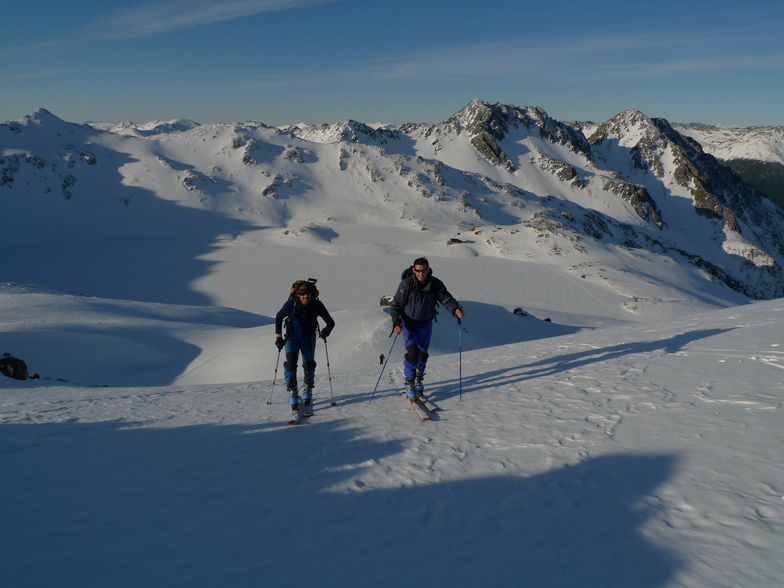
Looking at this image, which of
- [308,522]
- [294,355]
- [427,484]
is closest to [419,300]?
[294,355]

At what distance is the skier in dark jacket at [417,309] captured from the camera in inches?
311

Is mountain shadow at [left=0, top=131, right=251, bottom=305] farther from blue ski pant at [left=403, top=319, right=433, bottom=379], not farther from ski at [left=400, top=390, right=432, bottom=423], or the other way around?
blue ski pant at [left=403, top=319, right=433, bottom=379]

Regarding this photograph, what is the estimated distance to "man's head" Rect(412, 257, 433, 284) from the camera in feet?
25.6

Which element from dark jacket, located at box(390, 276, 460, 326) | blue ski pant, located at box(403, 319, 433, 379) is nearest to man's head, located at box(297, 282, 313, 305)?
dark jacket, located at box(390, 276, 460, 326)

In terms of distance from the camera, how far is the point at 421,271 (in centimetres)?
781

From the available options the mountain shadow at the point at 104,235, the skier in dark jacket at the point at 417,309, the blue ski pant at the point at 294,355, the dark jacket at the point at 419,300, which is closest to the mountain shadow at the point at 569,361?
the skier in dark jacket at the point at 417,309

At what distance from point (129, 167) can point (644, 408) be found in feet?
328

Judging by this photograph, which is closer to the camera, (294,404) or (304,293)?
(304,293)

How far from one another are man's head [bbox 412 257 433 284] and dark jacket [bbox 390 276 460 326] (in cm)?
8

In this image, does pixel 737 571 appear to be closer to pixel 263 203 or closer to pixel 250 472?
pixel 250 472

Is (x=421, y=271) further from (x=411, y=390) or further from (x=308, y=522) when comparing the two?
(x=308, y=522)

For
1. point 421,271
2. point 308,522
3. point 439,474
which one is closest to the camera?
point 308,522

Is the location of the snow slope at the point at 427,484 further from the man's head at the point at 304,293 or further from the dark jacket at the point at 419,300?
the man's head at the point at 304,293

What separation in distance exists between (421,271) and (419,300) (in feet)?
1.71
